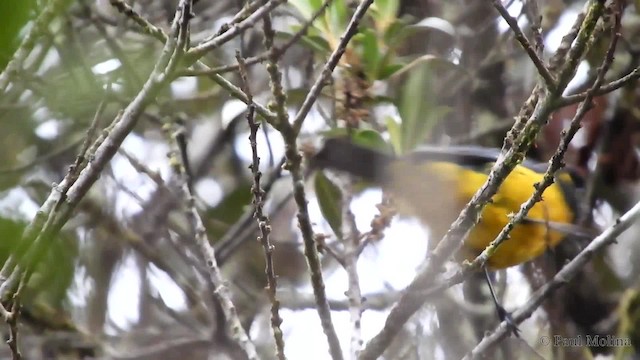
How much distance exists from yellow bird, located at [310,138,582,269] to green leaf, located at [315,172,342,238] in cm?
12

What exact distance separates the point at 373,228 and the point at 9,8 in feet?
5.20

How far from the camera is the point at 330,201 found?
2412 mm

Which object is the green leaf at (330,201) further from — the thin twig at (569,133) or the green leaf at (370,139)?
the thin twig at (569,133)

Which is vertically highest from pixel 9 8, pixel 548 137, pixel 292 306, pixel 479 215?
pixel 548 137

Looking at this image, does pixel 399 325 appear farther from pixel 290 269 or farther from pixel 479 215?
pixel 290 269

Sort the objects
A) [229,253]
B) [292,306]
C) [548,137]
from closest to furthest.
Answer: [229,253], [292,306], [548,137]

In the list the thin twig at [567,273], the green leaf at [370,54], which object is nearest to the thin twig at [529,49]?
the thin twig at [567,273]

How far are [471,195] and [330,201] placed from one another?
0.76m

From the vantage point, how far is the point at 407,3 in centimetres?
323

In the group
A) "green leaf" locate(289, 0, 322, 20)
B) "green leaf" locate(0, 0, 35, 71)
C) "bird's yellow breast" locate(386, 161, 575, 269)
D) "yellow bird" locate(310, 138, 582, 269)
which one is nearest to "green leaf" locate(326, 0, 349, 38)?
"green leaf" locate(289, 0, 322, 20)

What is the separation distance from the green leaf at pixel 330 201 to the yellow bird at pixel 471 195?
12cm

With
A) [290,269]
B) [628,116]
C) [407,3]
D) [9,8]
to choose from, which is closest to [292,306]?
[290,269]

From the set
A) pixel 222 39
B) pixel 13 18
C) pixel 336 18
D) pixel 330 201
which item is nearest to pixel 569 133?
pixel 222 39

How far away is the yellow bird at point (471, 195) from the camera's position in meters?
2.70
